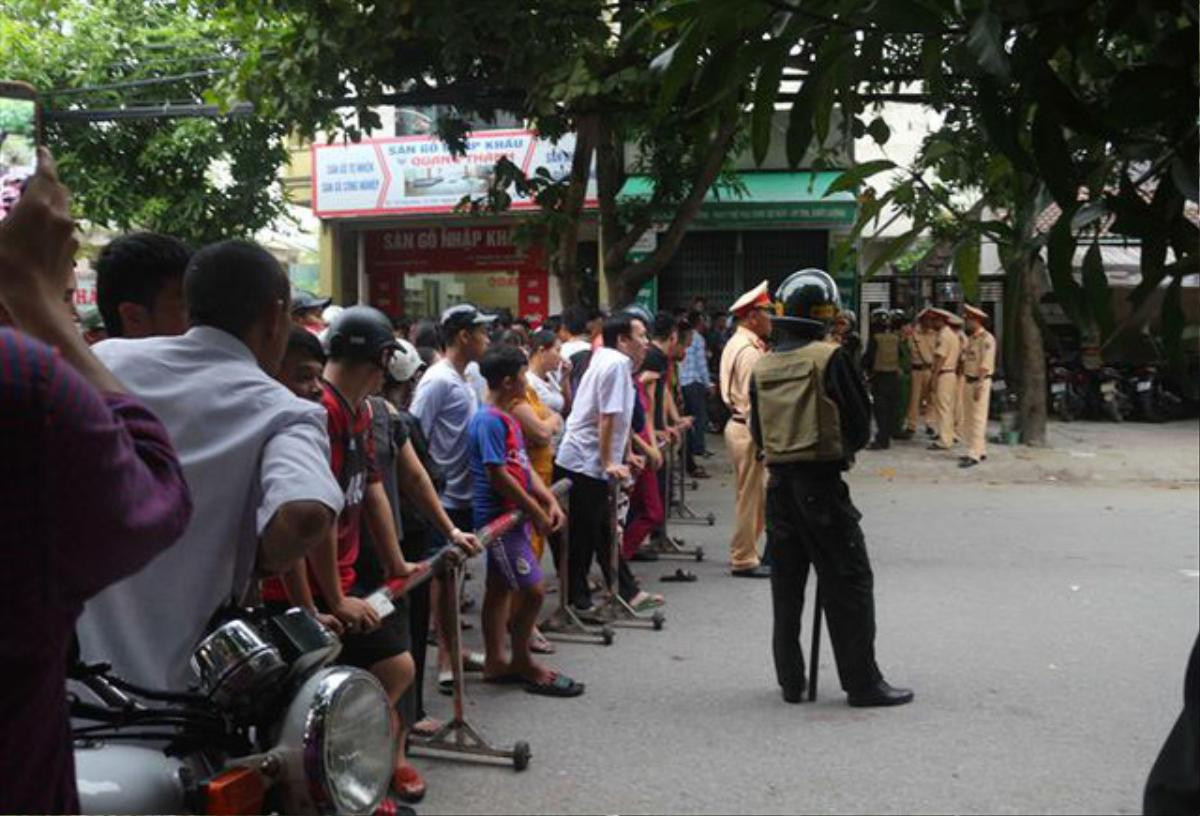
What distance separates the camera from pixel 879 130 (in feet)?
9.07

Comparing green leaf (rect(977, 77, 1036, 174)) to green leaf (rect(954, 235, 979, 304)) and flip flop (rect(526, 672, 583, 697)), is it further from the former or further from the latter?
flip flop (rect(526, 672, 583, 697))

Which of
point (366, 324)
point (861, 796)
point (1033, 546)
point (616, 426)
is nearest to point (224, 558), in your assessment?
point (366, 324)

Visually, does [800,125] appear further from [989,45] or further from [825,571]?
[825,571]

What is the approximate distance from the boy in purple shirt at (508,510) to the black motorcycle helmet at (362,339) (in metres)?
1.60

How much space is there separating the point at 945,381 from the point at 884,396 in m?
0.94

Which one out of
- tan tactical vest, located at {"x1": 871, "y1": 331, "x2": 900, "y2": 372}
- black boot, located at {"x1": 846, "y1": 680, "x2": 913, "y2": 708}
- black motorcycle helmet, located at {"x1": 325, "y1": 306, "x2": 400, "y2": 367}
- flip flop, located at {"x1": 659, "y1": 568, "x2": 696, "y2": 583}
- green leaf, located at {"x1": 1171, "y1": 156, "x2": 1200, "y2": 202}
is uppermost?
green leaf, located at {"x1": 1171, "y1": 156, "x2": 1200, "y2": 202}

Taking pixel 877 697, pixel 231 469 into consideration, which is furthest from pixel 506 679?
pixel 231 469

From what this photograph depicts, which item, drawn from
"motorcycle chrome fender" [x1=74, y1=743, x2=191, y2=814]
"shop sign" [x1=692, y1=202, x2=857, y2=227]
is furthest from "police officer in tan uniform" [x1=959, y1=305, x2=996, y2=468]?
"motorcycle chrome fender" [x1=74, y1=743, x2=191, y2=814]

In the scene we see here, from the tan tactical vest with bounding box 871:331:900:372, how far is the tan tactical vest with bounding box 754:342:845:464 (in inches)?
391

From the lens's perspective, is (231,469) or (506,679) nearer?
(231,469)

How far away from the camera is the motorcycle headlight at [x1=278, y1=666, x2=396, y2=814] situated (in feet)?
5.25

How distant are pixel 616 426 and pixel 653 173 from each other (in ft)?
24.2

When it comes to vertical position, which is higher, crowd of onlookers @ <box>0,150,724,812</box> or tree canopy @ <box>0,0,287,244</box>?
tree canopy @ <box>0,0,287,244</box>

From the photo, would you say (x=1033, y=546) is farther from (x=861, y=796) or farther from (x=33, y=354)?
(x=33, y=354)
